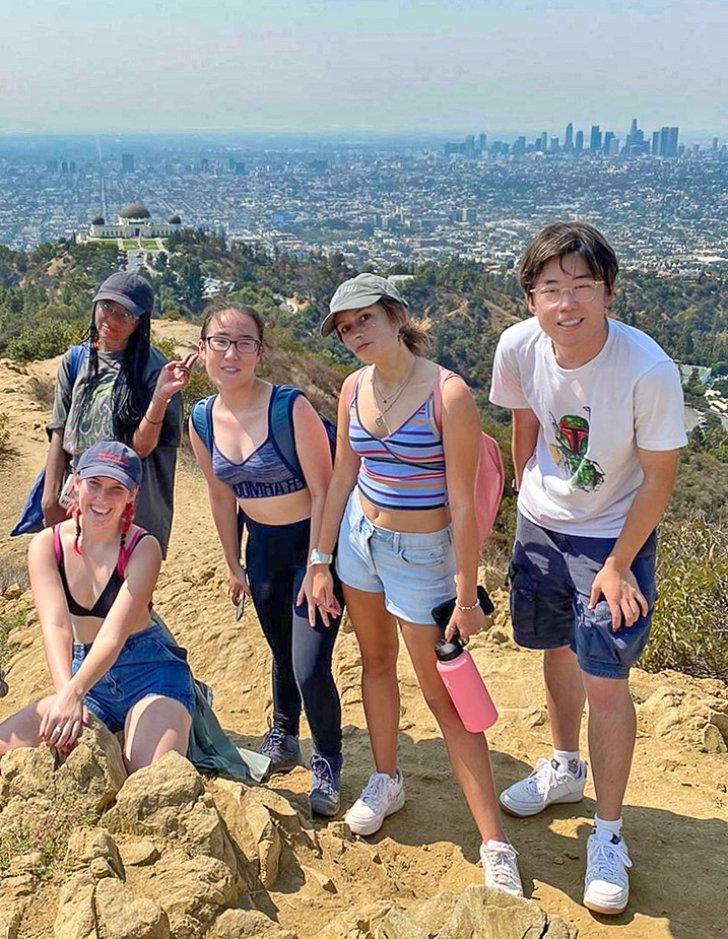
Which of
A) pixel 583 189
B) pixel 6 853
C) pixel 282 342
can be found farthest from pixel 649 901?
pixel 583 189

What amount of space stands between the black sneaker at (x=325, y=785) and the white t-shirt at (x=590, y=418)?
49.0 inches

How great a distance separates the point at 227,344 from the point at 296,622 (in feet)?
3.39

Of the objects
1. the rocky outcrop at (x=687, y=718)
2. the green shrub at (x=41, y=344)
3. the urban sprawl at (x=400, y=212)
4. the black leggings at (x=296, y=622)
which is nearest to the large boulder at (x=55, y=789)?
the black leggings at (x=296, y=622)

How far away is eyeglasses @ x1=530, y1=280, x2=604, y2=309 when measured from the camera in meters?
2.67

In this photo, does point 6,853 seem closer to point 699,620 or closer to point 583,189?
point 699,620

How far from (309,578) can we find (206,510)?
5.73m

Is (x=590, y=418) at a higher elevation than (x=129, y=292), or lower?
lower

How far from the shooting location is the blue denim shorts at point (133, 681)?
3.21m

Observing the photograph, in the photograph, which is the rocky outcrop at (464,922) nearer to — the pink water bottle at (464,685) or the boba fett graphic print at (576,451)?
the pink water bottle at (464,685)

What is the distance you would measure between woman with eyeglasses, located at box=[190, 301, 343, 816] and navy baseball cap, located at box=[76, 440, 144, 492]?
12.9 inches

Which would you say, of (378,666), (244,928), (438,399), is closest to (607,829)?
(378,666)

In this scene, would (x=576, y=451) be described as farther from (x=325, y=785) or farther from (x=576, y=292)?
(x=325, y=785)

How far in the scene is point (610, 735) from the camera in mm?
2990

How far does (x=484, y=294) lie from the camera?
61719mm
